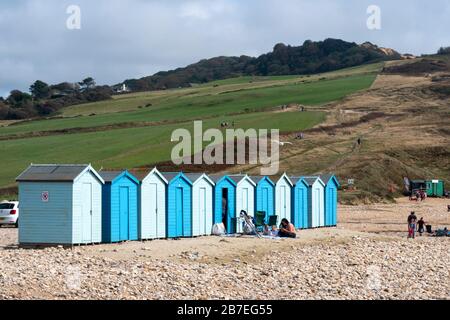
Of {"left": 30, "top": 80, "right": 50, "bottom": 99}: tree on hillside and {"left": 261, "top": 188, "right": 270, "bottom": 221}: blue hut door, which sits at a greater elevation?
{"left": 30, "top": 80, "right": 50, "bottom": 99}: tree on hillside

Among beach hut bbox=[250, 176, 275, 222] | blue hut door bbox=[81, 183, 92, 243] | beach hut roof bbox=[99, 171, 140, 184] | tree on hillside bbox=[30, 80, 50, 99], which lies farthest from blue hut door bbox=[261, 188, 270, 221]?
tree on hillside bbox=[30, 80, 50, 99]

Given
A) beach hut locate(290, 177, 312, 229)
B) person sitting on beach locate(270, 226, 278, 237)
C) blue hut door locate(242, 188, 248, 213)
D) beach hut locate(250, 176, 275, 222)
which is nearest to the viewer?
person sitting on beach locate(270, 226, 278, 237)

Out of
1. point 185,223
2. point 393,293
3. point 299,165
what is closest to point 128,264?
point 393,293

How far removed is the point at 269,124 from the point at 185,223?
60532 mm

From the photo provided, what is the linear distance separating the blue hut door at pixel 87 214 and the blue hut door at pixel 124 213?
1509mm

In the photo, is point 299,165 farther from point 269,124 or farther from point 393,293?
point 393,293

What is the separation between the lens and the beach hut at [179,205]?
3306 centimetres

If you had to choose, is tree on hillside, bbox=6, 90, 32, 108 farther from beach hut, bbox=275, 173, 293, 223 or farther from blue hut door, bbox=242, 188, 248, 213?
blue hut door, bbox=242, 188, 248, 213

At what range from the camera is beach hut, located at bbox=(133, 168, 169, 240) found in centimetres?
3156

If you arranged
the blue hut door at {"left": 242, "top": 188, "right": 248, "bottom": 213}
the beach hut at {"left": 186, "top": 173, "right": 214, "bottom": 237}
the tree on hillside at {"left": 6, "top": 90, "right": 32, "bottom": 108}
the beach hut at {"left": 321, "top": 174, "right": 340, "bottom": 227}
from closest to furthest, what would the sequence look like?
the beach hut at {"left": 186, "top": 173, "right": 214, "bottom": 237} → the blue hut door at {"left": 242, "top": 188, "right": 248, "bottom": 213} → the beach hut at {"left": 321, "top": 174, "right": 340, "bottom": 227} → the tree on hillside at {"left": 6, "top": 90, "right": 32, "bottom": 108}

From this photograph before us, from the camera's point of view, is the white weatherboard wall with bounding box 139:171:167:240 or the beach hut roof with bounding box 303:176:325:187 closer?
the white weatherboard wall with bounding box 139:171:167:240

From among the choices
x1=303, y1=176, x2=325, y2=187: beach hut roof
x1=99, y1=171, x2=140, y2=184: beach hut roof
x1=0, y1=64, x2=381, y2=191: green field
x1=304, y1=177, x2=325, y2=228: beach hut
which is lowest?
x1=304, y1=177, x2=325, y2=228: beach hut

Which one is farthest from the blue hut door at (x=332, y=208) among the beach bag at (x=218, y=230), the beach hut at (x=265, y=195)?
the beach bag at (x=218, y=230)

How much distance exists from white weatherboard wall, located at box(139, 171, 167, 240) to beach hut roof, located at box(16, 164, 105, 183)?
96.1 inches
